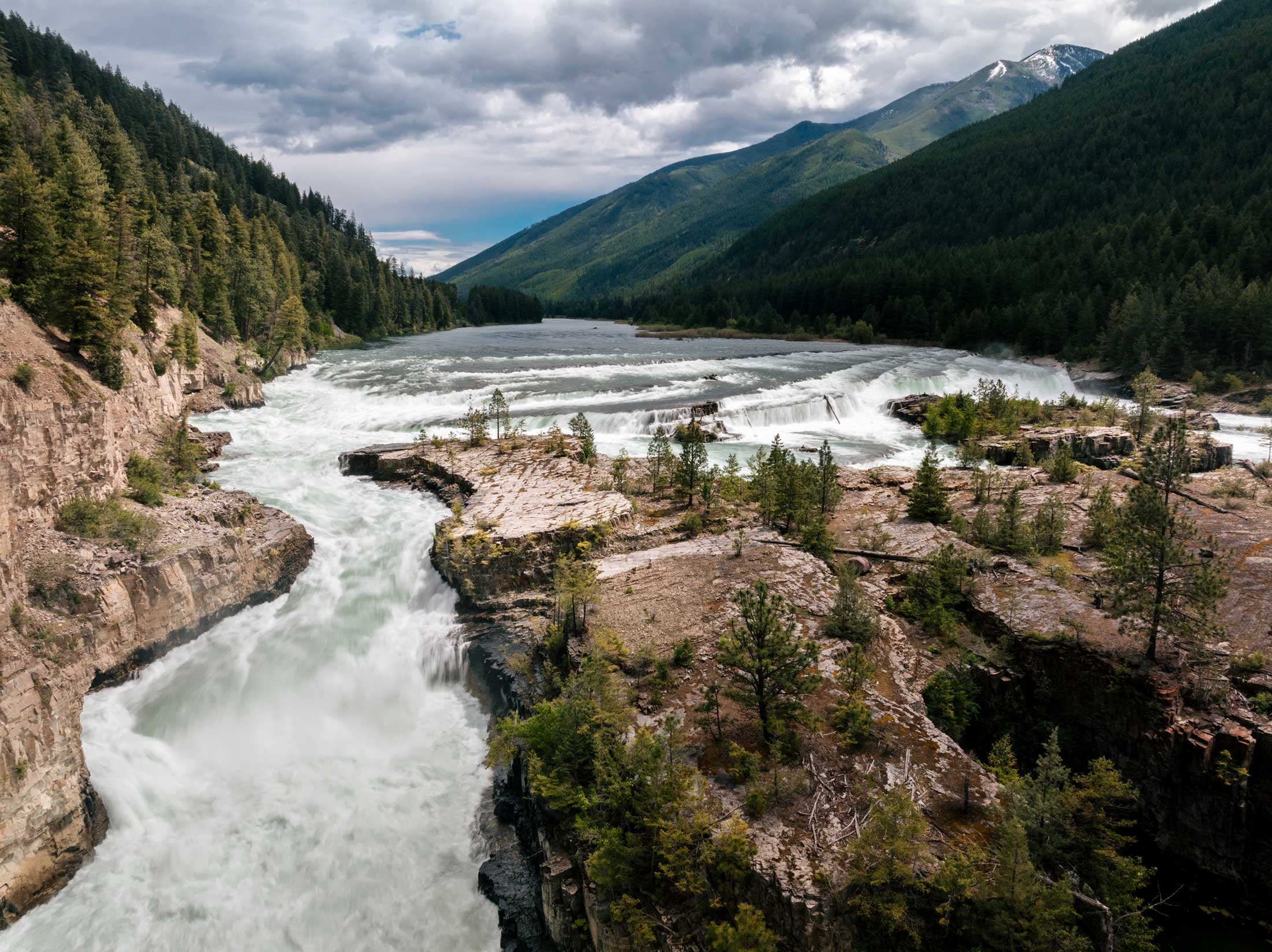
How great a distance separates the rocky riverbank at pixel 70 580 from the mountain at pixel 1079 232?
214 ft

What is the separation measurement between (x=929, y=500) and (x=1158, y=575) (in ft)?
26.1

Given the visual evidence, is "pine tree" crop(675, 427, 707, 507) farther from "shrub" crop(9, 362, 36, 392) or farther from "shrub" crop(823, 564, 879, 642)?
"shrub" crop(9, 362, 36, 392)

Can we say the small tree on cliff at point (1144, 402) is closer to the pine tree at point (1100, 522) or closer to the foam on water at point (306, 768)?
the pine tree at point (1100, 522)

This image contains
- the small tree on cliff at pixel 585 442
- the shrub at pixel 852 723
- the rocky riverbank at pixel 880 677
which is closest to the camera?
the rocky riverbank at pixel 880 677

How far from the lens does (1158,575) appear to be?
11156 millimetres

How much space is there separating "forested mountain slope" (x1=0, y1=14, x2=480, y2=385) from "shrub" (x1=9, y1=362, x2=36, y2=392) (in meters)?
5.03

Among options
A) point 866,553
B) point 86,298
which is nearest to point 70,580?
point 86,298

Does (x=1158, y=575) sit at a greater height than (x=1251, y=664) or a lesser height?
greater

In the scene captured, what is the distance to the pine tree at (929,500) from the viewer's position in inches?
746

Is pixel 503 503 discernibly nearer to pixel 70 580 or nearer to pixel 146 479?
pixel 146 479

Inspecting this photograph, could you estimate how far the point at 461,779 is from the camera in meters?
12.6

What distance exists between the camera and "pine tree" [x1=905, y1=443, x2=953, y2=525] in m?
18.9

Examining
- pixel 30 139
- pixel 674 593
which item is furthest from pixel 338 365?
pixel 674 593

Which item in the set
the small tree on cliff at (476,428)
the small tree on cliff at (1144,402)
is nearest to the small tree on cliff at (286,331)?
the small tree on cliff at (476,428)
